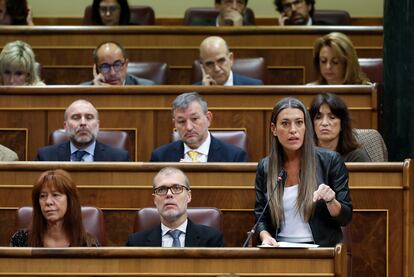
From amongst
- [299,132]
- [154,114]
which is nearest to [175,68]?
[154,114]

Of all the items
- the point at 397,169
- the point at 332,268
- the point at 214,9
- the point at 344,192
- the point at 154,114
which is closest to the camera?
the point at 332,268

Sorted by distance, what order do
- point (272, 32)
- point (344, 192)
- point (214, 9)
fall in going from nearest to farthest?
point (344, 192), point (272, 32), point (214, 9)

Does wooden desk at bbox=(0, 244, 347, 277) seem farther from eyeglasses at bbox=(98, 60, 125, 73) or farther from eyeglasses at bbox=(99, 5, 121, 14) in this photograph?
eyeglasses at bbox=(99, 5, 121, 14)

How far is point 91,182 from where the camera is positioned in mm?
4867

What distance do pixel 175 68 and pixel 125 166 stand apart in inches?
74.0

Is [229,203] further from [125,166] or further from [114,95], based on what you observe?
[114,95]

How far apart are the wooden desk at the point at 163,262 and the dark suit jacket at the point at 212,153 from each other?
1.22 meters

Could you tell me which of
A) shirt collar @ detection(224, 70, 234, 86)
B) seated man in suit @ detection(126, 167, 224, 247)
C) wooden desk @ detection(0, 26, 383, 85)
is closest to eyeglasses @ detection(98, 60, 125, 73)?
shirt collar @ detection(224, 70, 234, 86)

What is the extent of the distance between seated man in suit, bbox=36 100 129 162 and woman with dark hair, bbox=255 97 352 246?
1030 millimetres

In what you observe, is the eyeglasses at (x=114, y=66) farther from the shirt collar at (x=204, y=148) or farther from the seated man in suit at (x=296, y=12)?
the seated man in suit at (x=296, y=12)

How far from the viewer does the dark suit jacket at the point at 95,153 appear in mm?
5277

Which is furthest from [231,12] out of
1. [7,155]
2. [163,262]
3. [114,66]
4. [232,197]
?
[163,262]

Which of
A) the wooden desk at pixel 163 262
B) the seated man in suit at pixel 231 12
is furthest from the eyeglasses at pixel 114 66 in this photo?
the wooden desk at pixel 163 262

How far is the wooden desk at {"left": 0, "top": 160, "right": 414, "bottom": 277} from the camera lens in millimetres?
4672
